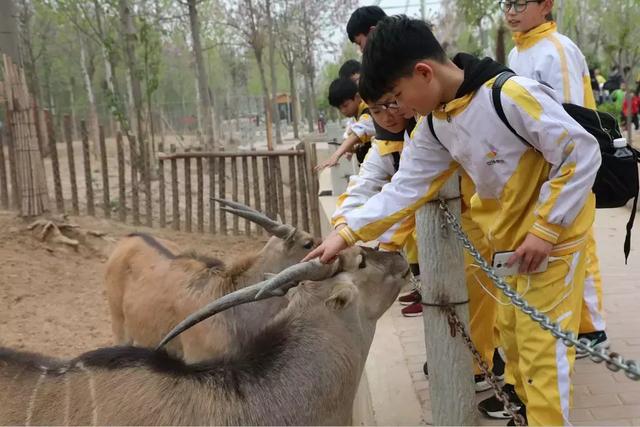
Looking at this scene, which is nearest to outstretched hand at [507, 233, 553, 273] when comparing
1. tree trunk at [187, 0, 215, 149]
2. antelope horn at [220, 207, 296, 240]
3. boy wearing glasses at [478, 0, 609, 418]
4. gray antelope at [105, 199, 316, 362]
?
boy wearing glasses at [478, 0, 609, 418]

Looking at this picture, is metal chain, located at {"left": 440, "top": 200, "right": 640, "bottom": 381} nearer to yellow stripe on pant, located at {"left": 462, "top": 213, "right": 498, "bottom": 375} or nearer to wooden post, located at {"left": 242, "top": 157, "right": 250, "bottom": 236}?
yellow stripe on pant, located at {"left": 462, "top": 213, "right": 498, "bottom": 375}

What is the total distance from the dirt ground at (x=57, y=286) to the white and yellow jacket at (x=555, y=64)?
334cm

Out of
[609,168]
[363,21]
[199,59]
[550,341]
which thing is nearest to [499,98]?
[609,168]

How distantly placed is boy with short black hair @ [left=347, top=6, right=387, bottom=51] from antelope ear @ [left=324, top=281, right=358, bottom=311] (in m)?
2.02

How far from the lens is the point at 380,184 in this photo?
3.66 metres

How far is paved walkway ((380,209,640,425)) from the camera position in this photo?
10.4ft

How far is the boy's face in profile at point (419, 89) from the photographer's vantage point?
8.19 ft

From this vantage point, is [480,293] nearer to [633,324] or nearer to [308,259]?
[308,259]

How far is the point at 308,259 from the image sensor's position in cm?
280

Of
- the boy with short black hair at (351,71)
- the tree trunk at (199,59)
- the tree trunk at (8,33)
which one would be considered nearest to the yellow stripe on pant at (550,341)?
the boy with short black hair at (351,71)

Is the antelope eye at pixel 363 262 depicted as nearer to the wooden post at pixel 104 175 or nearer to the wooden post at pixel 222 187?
the wooden post at pixel 222 187

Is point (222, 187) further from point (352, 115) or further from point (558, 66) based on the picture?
point (558, 66)

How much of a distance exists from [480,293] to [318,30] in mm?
27256

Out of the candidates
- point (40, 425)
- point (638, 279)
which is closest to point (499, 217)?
point (40, 425)
